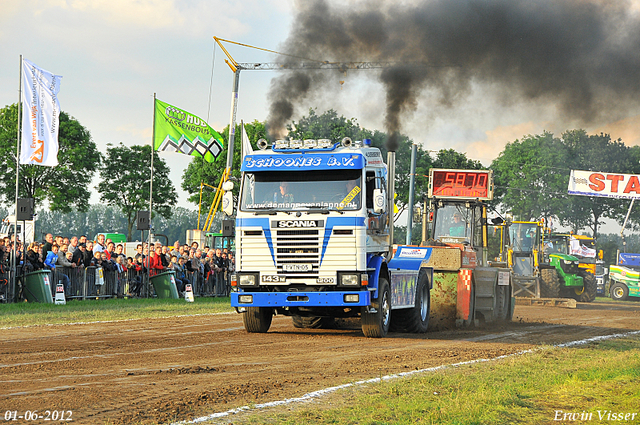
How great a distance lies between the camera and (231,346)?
481 inches

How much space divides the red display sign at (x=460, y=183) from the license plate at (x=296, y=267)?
860cm

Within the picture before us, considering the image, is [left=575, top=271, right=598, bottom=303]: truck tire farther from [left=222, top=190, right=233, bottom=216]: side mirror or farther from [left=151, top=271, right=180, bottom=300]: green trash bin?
[left=222, top=190, right=233, bottom=216]: side mirror

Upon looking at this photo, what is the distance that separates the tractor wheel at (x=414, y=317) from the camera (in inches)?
617

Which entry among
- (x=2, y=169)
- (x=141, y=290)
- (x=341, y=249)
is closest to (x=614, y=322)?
(x=341, y=249)

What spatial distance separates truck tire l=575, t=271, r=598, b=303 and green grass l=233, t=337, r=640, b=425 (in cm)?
2362

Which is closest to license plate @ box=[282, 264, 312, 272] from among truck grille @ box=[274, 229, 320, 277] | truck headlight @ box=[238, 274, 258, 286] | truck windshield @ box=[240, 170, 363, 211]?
truck grille @ box=[274, 229, 320, 277]

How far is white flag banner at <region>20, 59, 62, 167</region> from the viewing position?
20.7 metres

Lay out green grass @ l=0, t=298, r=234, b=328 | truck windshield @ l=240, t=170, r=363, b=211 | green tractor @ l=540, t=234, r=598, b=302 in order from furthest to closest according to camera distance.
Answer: green tractor @ l=540, t=234, r=598, b=302 < green grass @ l=0, t=298, r=234, b=328 < truck windshield @ l=240, t=170, r=363, b=211

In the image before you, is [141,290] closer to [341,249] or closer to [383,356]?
[341,249]

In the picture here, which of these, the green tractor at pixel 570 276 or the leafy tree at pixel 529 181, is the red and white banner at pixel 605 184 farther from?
the green tractor at pixel 570 276

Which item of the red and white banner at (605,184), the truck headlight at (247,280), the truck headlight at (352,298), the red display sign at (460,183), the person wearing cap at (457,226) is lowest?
the truck headlight at (352,298)

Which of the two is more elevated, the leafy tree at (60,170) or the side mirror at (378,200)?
the leafy tree at (60,170)

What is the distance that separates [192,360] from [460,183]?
12472mm

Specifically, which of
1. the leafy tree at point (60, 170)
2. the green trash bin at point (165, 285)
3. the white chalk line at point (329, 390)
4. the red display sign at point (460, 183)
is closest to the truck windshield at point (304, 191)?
the white chalk line at point (329, 390)
